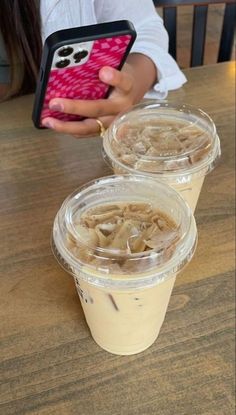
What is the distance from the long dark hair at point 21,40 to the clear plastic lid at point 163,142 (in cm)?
33

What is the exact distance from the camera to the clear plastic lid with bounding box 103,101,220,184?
0.62m

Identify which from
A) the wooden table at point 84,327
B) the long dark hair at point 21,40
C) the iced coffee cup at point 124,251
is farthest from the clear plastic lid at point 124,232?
the long dark hair at point 21,40

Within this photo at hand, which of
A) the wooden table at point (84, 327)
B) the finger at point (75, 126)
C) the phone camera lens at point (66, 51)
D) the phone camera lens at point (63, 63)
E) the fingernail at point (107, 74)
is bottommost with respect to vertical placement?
the wooden table at point (84, 327)

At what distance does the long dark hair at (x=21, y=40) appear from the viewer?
88 centimetres

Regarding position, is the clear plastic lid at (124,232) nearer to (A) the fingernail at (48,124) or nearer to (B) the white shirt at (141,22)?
(A) the fingernail at (48,124)

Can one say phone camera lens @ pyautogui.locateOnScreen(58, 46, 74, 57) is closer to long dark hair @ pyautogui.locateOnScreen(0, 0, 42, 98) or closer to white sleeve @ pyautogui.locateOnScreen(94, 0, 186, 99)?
long dark hair @ pyautogui.locateOnScreen(0, 0, 42, 98)

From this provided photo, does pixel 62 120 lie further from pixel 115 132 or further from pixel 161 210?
pixel 161 210

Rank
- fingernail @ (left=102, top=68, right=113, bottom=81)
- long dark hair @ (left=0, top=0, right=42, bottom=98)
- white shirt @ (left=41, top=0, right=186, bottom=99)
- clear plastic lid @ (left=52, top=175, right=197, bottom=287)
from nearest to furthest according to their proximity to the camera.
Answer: clear plastic lid @ (left=52, top=175, right=197, bottom=287), fingernail @ (left=102, top=68, right=113, bottom=81), long dark hair @ (left=0, top=0, right=42, bottom=98), white shirt @ (left=41, top=0, right=186, bottom=99)

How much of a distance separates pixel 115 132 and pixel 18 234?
0.68 ft

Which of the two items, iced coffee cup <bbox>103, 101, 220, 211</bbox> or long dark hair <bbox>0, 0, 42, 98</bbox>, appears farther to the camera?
long dark hair <bbox>0, 0, 42, 98</bbox>

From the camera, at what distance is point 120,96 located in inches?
32.7

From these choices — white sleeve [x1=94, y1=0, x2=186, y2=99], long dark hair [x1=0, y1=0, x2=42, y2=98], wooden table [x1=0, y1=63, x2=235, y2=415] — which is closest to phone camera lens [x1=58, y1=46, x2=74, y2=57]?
wooden table [x1=0, y1=63, x2=235, y2=415]

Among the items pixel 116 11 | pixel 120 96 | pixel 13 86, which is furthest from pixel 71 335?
pixel 116 11

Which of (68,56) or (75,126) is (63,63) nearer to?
(68,56)
